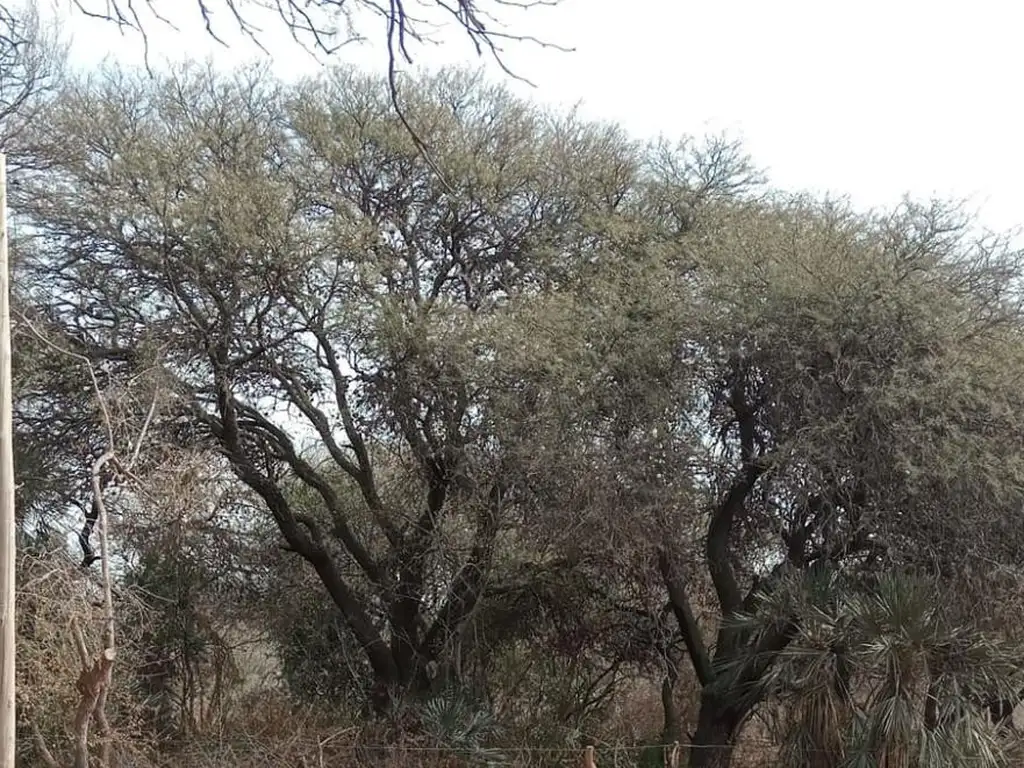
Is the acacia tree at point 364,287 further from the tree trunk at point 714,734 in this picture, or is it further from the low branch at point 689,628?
the tree trunk at point 714,734

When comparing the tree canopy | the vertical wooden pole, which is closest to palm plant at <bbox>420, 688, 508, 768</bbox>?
the tree canopy

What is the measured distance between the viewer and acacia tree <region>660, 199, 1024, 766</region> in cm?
1058

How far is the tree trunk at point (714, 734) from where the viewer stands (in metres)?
11.9

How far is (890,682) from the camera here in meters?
9.74

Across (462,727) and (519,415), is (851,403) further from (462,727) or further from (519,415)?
(462,727)

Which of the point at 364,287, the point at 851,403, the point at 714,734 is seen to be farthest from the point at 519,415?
the point at 714,734

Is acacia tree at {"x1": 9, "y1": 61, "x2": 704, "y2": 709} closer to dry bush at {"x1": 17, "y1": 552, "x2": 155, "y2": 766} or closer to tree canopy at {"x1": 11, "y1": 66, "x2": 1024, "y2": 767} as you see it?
tree canopy at {"x1": 11, "y1": 66, "x2": 1024, "y2": 767}

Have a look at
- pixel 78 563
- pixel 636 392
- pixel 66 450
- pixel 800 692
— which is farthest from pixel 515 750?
pixel 66 450

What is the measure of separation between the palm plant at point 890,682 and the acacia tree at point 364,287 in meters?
2.59

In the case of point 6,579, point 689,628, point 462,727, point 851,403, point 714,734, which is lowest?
point 714,734

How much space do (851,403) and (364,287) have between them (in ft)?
16.5

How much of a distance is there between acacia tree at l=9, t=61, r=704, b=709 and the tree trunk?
89.6 inches

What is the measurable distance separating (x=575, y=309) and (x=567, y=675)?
466 cm

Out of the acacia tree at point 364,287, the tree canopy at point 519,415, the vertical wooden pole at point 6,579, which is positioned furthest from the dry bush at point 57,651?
the vertical wooden pole at point 6,579
